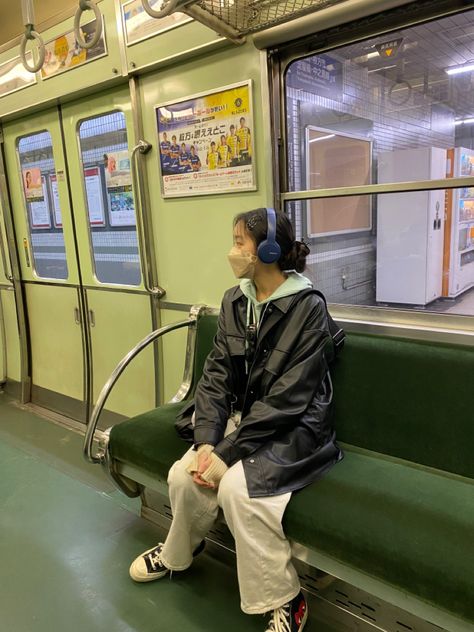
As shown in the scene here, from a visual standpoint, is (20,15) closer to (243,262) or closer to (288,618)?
(243,262)

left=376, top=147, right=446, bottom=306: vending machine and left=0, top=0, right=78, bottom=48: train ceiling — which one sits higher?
left=0, top=0, right=78, bottom=48: train ceiling

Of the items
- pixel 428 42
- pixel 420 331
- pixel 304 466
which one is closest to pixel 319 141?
pixel 428 42

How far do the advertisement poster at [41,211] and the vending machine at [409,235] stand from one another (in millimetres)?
2765

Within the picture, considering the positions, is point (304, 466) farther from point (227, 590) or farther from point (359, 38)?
point (359, 38)

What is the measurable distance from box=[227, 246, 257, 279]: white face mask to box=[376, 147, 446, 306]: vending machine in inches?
26.2

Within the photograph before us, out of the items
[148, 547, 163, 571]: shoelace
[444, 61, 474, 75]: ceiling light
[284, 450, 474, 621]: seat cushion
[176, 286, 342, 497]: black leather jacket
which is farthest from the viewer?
[148, 547, 163, 571]: shoelace

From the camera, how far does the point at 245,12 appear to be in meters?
2.11

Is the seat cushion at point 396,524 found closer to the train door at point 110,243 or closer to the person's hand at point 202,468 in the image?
the person's hand at point 202,468

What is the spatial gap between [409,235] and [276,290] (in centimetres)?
69

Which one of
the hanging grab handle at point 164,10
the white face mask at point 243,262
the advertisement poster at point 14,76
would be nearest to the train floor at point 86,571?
the white face mask at point 243,262

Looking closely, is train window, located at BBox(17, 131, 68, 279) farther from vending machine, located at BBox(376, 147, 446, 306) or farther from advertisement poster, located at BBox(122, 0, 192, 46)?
vending machine, located at BBox(376, 147, 446, 306)

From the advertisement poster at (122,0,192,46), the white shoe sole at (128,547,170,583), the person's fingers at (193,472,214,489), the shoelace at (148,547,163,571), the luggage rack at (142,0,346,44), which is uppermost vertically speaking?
the advertisement poster at (122,0,192,46)

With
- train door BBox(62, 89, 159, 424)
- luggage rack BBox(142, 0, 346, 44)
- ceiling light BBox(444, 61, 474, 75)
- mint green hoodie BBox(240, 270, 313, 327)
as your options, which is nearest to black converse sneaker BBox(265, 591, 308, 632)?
mint green hoodie BBox(240, 270, 313, 327)

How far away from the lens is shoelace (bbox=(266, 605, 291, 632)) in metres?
1.67
